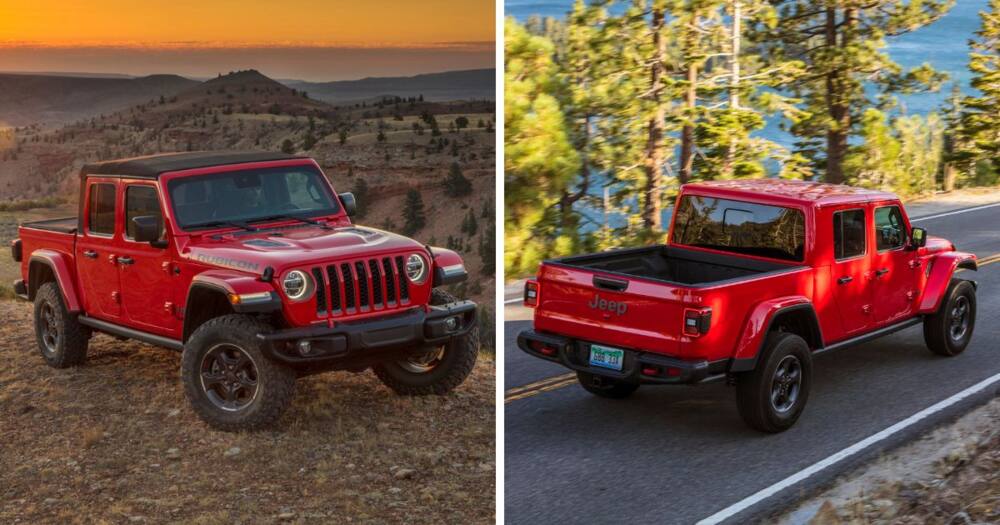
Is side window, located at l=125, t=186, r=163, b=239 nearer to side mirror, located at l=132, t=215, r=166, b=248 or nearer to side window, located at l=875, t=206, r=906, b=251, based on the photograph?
side mirror, located at l=132, t=215, r=166, b=248

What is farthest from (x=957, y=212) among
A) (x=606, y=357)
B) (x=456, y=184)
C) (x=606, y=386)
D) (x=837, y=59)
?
(x=456, y=184)

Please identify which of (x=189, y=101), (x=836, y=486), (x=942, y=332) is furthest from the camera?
(x=189, y=101)

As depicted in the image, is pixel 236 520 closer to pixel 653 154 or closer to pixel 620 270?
pixel 620 270

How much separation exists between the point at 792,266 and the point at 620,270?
1272 millimetres

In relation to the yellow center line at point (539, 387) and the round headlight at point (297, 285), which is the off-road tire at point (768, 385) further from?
the round headlight at point (297, 285)

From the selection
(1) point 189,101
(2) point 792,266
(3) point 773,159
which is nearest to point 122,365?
(2) point 792,266

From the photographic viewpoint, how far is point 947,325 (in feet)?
33.6

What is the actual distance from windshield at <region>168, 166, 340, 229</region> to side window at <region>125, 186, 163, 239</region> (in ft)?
0.65

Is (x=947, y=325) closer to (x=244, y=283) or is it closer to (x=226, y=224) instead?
(x=244, y=283)

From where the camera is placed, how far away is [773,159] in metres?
18.2

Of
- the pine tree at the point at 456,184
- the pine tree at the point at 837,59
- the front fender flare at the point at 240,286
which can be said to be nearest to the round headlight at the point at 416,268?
the front fender flare at the point at 240,286

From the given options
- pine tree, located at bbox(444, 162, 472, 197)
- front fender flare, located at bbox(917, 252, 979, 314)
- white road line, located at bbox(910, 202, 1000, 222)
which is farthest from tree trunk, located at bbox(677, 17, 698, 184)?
pine tree, located at bbox(444, 162, 472, 197)

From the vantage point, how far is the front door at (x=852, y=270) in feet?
29.5

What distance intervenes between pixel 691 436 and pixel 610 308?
3.30 feet
